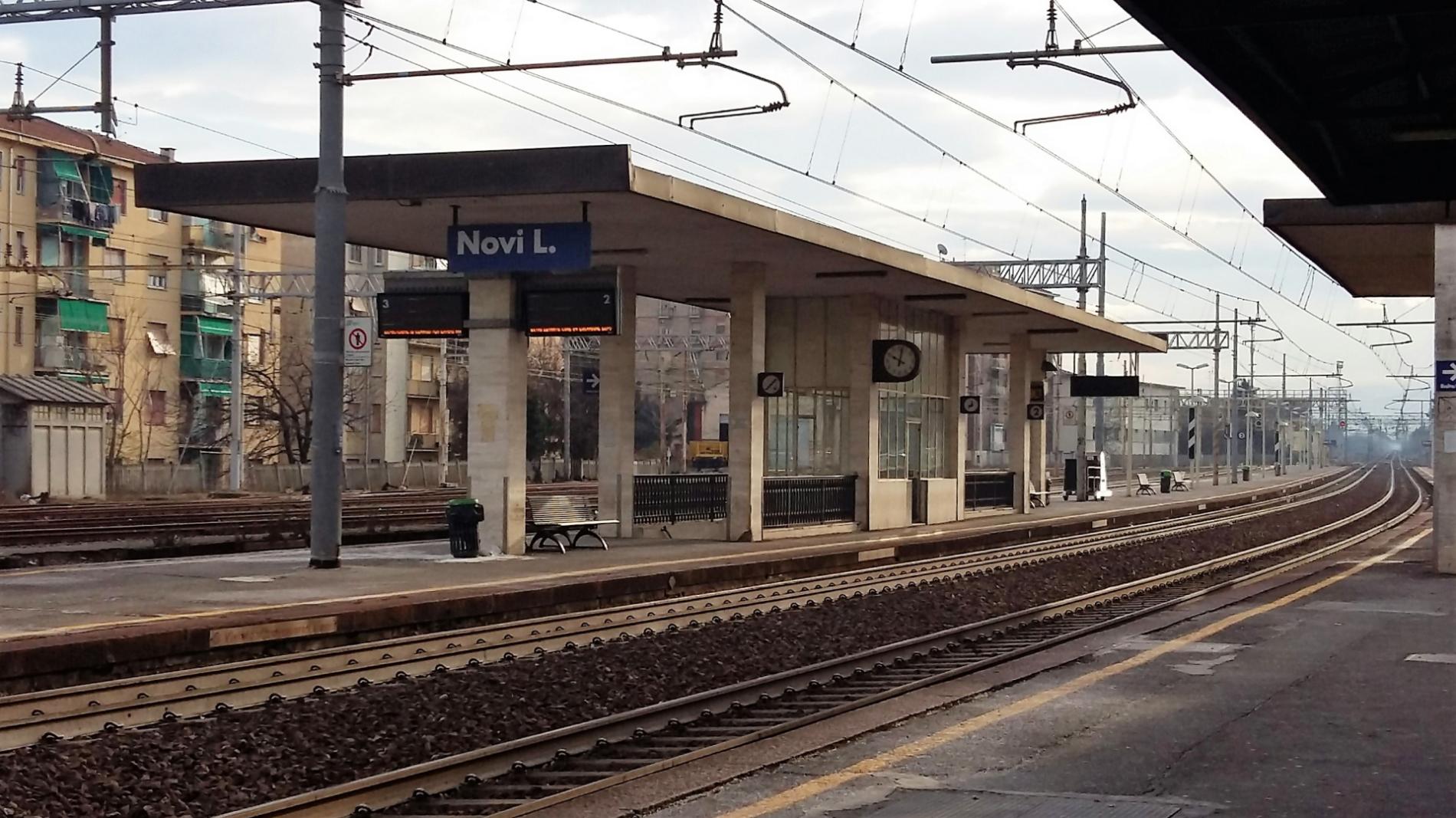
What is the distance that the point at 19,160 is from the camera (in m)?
59.1

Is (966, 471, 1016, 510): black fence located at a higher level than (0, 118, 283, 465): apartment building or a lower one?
lower

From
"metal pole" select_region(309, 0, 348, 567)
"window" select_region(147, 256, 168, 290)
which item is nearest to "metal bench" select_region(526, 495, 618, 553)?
"metal pole" select_region(309, 0, 348, 567)

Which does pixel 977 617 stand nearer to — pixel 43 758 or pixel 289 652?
pixel 289 652

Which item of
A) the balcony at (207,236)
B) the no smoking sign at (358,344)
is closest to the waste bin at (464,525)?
the no smoking sign at (358,344)

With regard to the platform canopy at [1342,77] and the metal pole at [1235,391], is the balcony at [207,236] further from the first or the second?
the platform canopy at [1342,77]

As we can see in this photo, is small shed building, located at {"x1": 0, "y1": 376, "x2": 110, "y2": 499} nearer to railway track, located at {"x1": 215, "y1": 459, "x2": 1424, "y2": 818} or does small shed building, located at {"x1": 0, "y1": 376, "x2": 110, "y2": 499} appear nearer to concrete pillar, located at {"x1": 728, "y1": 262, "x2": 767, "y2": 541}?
concrete pillar, located at {"x1": 728, "y1": 262, "x2": 767, "y2": 541}

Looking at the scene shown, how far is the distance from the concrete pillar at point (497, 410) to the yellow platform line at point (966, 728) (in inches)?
398

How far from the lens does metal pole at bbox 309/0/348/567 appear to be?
64.5 feet

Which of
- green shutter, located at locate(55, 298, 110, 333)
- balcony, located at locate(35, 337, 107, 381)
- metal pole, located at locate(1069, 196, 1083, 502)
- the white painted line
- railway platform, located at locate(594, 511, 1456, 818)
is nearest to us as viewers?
railway platform, located at locate(594, 511, 1456, 818)

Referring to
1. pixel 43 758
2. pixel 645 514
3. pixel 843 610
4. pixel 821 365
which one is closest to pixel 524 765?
pixel 43 758

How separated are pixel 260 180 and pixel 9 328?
41.8m

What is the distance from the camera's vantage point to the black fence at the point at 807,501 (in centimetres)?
3022

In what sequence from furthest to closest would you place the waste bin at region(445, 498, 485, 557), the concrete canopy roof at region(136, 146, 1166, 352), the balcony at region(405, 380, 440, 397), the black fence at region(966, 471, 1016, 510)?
the balcony at region(405, 380, 440, 397) → the black fence at region(966, 471, 1016, 510) → the waste bin at region(445, 498, 485, 557) → the concrete canopy roof at region(136, 146, 1166, 352)

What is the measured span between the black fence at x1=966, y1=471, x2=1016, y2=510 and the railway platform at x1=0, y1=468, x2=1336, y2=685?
12.4 m
